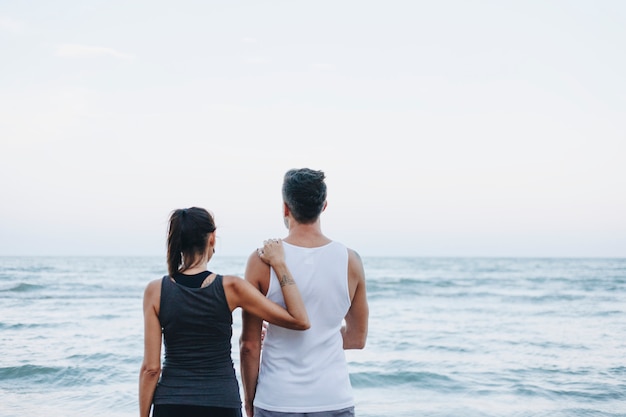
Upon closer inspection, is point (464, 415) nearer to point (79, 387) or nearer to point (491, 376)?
point (491, 376)

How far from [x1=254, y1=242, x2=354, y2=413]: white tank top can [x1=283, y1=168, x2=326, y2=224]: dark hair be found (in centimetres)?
15

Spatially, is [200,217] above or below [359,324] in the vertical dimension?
above

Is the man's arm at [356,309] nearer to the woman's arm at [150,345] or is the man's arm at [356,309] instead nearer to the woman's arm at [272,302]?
the woman's arm at [272,302]

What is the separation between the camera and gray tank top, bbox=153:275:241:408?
9.25ft

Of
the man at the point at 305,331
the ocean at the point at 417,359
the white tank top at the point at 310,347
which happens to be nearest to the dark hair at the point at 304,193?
the man at the point at 305,331

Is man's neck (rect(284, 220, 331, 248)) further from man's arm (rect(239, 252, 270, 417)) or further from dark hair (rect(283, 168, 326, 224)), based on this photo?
man's arm (rect(239, 252, 270, 417))

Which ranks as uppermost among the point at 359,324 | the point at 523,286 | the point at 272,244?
the point at 272,244

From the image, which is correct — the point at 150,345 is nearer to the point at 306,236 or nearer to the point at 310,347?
the point at 310,347

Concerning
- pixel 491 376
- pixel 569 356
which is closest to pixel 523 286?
pixel 569 356

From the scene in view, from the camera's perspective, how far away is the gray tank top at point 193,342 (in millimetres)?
2818

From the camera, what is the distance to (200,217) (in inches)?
113

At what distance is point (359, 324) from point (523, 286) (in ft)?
96.4

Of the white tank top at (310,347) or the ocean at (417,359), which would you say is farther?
the ocean at (417,359)

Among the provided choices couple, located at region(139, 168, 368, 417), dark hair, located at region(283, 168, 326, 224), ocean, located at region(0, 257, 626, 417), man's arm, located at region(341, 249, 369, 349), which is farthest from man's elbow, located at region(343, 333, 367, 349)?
ocean, located at region(0, 257, 626, 417)
